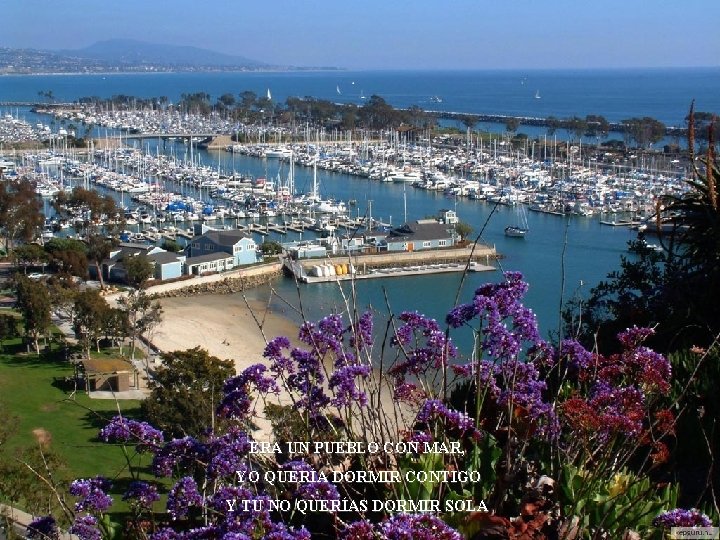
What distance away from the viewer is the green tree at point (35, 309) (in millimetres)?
11311

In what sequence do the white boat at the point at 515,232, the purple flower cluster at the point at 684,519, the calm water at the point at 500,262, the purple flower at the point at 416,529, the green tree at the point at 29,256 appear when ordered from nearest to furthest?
1. the purple flower at the point at 416,529
2. the purple flower cluster at the point at 684,519
3. the calm water at the point at 500,262
4. the green tree at the point at 29,256
5. the white boat at the point at 515,232

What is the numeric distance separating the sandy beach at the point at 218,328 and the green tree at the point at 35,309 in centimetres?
161

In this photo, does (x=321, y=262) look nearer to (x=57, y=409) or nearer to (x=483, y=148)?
(x=57, y=409)

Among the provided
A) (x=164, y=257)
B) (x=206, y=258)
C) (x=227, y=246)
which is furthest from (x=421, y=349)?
(x=227, y=246)

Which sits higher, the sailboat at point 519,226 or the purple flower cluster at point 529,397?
the purple flower cluster at point 529,397

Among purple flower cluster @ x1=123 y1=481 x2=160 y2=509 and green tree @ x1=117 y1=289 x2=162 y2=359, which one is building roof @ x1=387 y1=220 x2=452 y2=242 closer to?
green tree @ x1=117 y1=289 x2=162 y2=359

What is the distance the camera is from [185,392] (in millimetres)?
7645

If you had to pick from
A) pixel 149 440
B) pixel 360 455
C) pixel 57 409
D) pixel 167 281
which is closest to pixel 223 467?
pixel 149 440

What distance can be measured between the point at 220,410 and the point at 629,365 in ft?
2.58

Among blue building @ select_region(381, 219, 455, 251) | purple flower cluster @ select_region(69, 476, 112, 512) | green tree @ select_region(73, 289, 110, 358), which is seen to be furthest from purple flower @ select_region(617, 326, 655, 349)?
blue building @ select_region(381, 219, 455, 251)

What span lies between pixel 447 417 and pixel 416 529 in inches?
17.9

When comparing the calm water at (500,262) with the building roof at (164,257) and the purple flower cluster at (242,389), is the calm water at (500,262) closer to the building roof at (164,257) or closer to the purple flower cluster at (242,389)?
the building roof at (164,257)

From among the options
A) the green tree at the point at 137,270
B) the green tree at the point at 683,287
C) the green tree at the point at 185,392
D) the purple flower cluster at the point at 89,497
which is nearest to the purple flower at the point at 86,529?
the purple flower cluster at the point at 89,497

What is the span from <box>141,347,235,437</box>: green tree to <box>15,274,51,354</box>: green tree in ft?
9.45
